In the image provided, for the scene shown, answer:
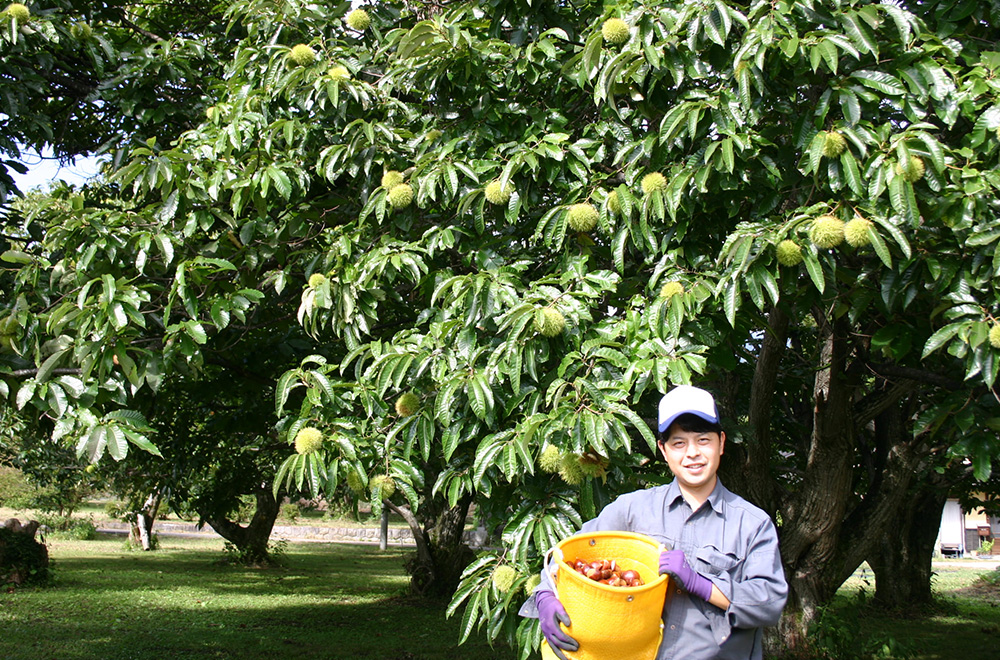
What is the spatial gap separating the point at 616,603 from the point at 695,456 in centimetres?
35

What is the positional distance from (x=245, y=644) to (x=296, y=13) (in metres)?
5.02

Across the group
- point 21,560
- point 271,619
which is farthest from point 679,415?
point 21,560

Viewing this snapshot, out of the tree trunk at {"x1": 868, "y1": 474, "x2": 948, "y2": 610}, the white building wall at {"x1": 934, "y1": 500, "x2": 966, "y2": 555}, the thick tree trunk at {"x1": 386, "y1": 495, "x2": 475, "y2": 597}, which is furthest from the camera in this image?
the white building wall at {"x1": 934, "y1": 500, "x2": 966, "y2": 555}

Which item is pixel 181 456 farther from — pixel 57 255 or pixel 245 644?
pixel 245 644

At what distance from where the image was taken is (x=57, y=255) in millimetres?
3594

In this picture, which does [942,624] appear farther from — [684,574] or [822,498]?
[684,574]

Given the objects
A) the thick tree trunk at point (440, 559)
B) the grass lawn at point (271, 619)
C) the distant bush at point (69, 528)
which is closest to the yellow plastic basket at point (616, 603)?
the grass lawn at point (271, 619)

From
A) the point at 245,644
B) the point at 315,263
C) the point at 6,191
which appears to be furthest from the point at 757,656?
the point at 245,644

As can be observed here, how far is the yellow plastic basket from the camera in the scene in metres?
1.44

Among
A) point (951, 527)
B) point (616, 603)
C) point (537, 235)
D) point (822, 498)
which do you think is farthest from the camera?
point (951, 527)

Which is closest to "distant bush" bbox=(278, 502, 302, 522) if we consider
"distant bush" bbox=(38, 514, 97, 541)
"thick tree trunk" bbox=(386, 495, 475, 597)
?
"distant bush" bbox=(38, 514, 97, 541)

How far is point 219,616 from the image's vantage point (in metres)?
7.83

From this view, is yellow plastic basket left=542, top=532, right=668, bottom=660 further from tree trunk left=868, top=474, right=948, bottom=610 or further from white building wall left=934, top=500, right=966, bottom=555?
white building wall left=934, top=500, right=966, bottom=555

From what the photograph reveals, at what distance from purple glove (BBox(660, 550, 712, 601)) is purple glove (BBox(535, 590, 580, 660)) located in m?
0.21
